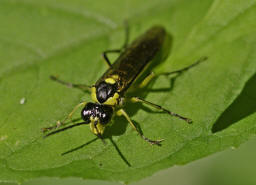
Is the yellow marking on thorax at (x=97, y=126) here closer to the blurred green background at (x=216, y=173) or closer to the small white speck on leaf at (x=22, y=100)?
the small white speck on leaf at (x=22, y=100)

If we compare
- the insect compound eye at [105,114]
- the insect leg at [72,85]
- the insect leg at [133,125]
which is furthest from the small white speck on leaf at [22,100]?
the insect leg at [133,125]

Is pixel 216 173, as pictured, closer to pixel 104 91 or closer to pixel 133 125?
pixel 133 125

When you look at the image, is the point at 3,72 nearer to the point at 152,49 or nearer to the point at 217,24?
the point at 152,49

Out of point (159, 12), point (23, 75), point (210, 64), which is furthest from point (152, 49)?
point (23, 75)

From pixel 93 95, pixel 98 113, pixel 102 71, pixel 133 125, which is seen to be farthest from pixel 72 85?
pixel 133 125

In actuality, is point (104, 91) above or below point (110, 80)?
below

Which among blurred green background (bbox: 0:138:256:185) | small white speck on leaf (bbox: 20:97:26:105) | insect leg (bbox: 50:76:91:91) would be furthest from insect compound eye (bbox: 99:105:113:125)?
blurred green background (bbox: 0:138:256:185)

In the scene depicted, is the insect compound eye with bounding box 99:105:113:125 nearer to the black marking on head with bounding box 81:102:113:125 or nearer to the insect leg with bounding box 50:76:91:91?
the black marking on head with bounding box 81:102:113:125
